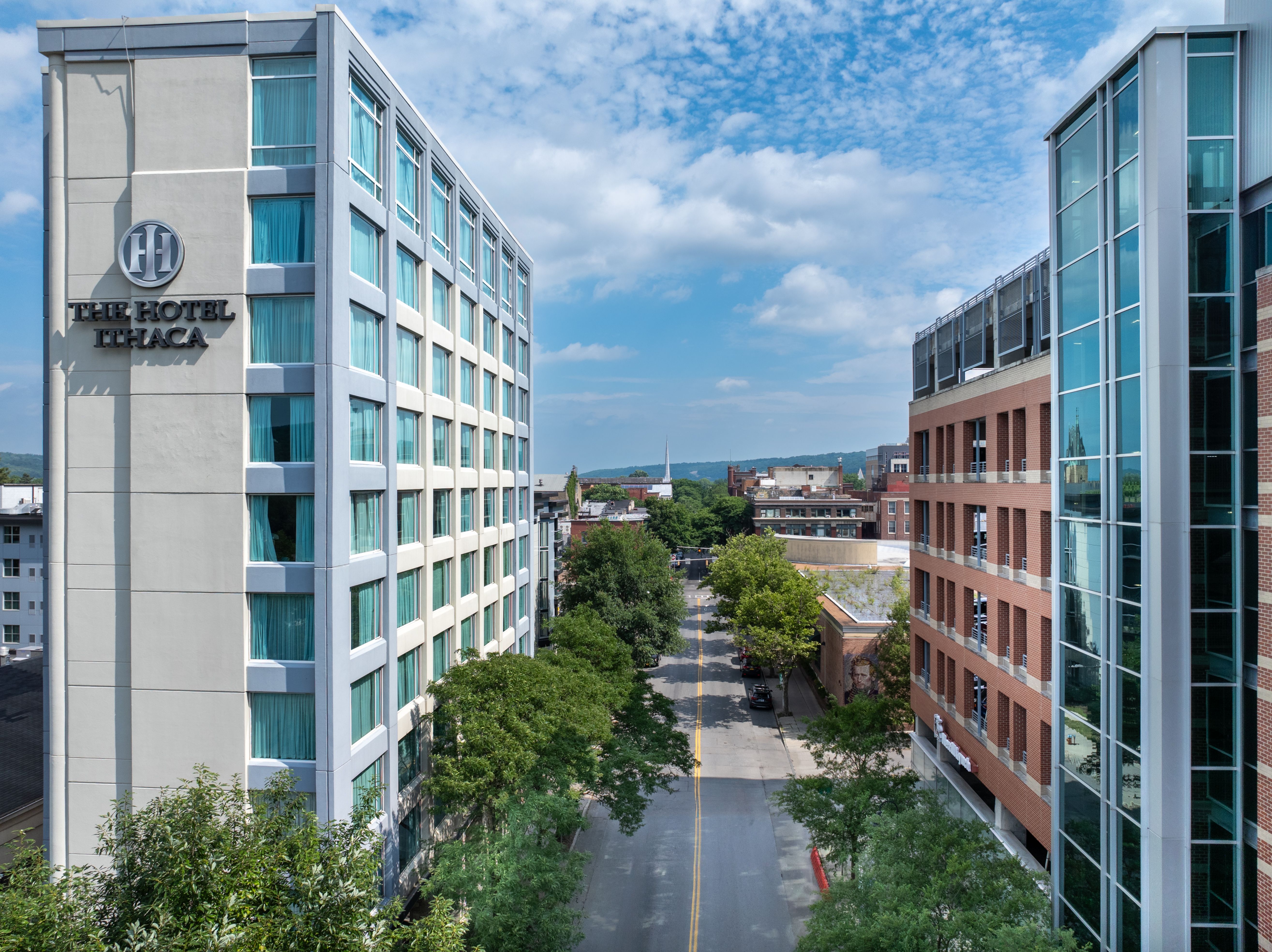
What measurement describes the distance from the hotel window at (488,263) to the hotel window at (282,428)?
1555cm

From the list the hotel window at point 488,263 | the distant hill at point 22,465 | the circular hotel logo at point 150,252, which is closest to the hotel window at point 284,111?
the circular hotel logo at point 150,252

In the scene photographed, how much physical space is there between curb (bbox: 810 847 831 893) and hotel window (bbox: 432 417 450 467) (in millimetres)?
20734

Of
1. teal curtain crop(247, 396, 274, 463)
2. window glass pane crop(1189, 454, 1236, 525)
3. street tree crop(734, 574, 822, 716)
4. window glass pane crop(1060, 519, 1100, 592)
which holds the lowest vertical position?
street tree crop(734, 574, 822, 716)

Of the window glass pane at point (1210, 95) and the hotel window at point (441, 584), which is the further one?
the hotel window at point (441, 584)

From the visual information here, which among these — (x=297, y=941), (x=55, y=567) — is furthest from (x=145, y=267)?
(x=297, y=941)

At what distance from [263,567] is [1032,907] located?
2086 centimetres

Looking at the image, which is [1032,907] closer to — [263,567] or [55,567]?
[263,567]

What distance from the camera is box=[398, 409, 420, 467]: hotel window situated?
2530cm

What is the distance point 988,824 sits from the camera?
89.0 ft

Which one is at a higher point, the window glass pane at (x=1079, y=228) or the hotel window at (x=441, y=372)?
the window glass pane at (x=1079, y=228)

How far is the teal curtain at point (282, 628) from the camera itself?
20562 mm

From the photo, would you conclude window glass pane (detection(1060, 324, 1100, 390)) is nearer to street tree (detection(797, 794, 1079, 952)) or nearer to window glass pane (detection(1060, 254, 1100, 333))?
window glass pane (detection(1060, 254, 1100, 333))

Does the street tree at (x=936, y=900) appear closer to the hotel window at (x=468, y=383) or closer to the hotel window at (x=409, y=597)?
the hotel window at (x=409, y=597)

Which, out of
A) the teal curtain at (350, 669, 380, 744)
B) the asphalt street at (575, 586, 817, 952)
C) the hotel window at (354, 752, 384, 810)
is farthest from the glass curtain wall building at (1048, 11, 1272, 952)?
the teal curtain at (350, 669, 380, 744)
